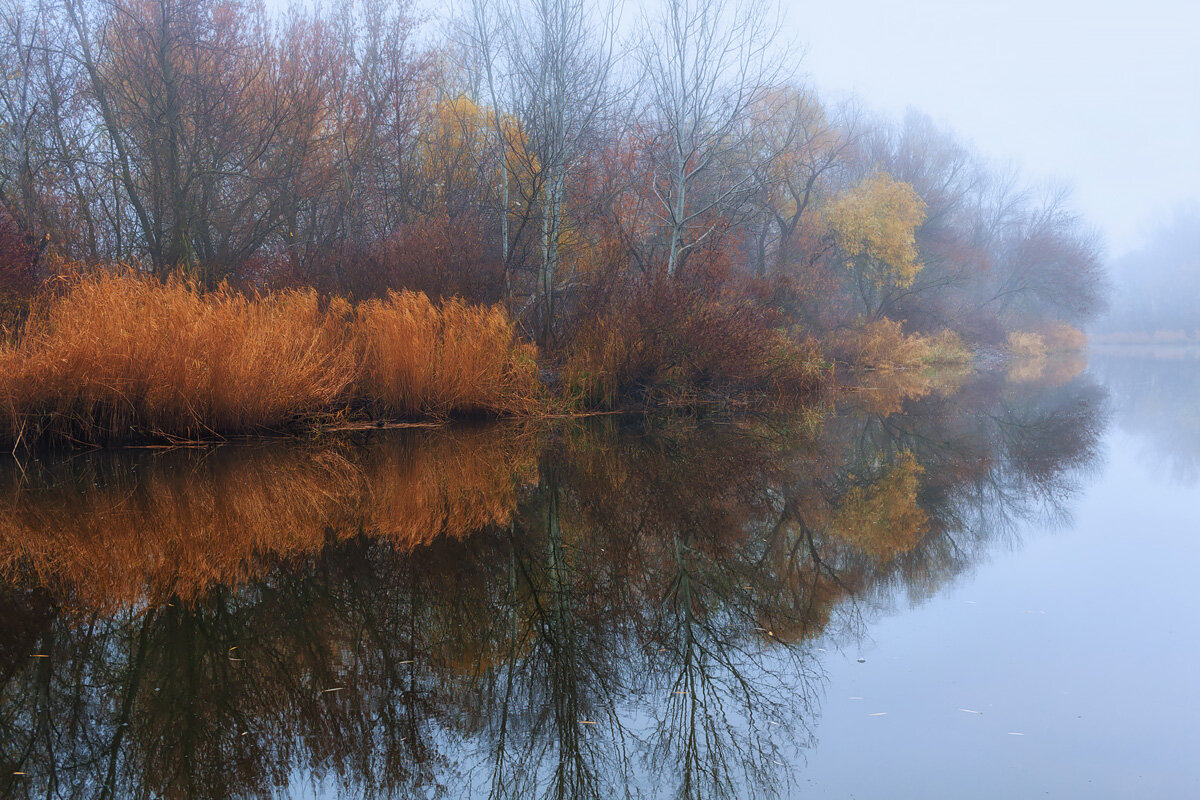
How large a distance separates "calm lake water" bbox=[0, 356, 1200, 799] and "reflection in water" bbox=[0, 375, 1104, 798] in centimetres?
1

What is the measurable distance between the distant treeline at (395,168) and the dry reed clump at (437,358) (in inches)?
36.5

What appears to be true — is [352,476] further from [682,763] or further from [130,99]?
[130,99]

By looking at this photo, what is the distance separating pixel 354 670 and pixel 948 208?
3580cm

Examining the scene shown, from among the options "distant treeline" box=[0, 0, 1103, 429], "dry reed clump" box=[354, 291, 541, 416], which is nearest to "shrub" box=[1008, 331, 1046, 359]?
"distant treeline" box=[0, 0, 1103, 429]

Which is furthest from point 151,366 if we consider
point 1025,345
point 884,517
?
point 1025,345

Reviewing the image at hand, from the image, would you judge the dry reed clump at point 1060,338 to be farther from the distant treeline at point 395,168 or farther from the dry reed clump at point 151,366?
the dry reed clump at point 151,366

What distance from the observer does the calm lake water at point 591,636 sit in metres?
2.21

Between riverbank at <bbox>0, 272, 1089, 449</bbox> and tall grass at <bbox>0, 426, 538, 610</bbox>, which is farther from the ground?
riverbank at <bbox>0, 272, 1089, 449</bbox>

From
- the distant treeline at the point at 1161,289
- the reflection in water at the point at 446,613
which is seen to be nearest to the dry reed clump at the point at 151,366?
the reflection in water at the point at 446,613

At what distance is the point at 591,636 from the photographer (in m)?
3.11

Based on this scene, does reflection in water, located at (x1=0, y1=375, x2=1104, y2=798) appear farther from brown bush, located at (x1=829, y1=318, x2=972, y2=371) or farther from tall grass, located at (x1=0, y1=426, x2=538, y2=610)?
brown bush, located at (x1=829, y1=318, x2=972, y2=371)

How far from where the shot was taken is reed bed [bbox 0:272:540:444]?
23.3ft

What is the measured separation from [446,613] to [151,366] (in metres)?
5.49

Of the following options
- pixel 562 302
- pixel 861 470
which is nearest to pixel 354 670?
pixel 861 470
